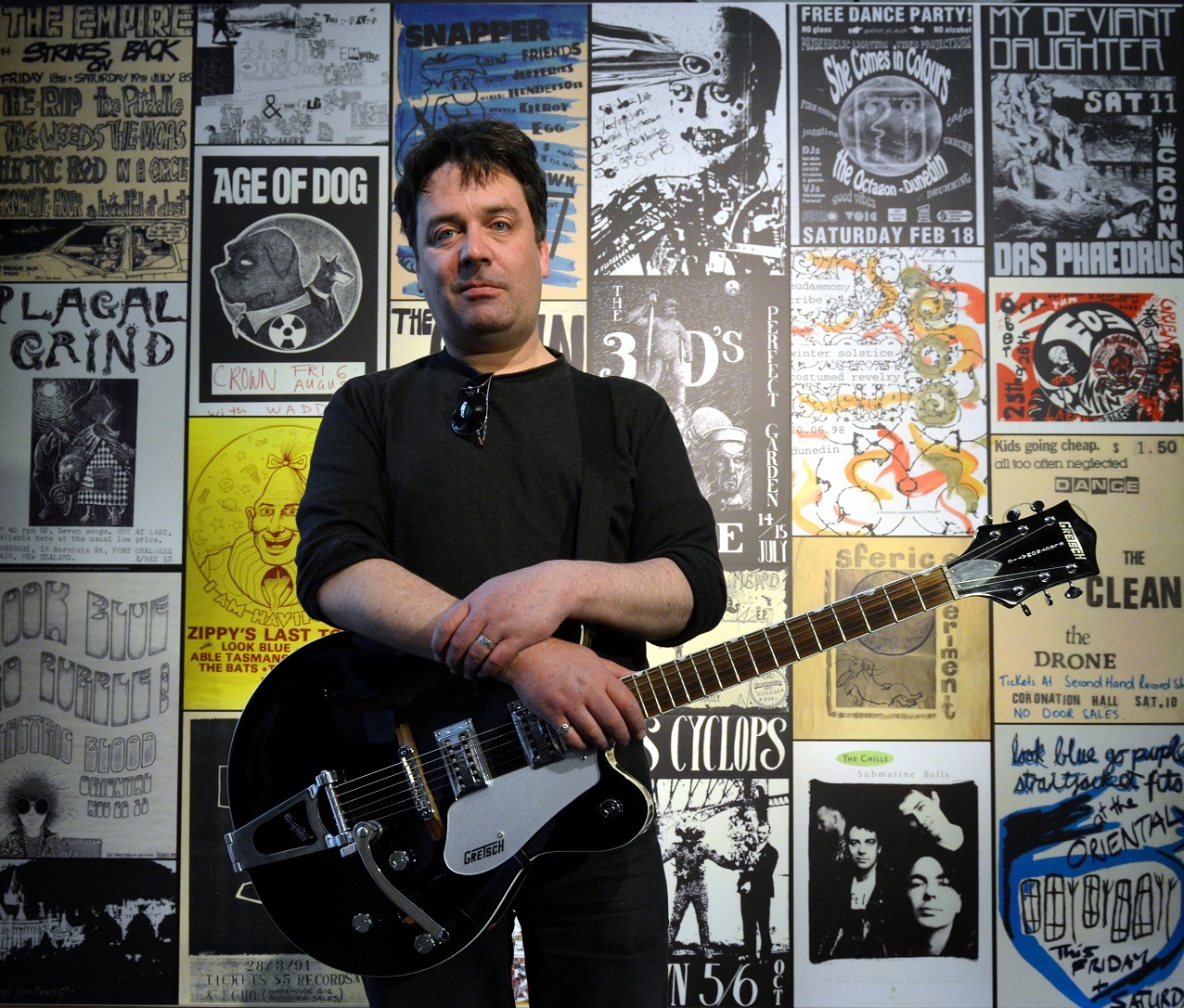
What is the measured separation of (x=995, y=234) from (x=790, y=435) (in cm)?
75

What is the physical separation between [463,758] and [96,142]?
2145mm

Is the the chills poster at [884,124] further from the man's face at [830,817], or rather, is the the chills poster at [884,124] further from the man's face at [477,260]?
the man's face at [830,817]

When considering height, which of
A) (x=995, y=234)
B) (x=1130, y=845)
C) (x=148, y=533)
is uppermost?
(x=995, y=234)

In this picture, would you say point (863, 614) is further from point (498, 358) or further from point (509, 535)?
point (498, 358)

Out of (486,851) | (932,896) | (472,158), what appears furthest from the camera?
(932,896)

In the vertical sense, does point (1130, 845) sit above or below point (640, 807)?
below

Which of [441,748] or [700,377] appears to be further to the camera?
[700,377]

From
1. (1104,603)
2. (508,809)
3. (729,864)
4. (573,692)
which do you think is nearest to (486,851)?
(508,809)

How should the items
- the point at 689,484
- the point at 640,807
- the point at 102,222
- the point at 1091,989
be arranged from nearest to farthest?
the point at 640,807 < the point at 689,484 < the point at 1091,989 < the point at 102,222

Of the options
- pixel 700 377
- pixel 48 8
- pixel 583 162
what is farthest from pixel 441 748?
pixel 48 8

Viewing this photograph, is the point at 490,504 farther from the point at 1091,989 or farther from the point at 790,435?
the point at 1091,989

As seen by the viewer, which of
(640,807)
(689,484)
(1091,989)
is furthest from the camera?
(1091,989)

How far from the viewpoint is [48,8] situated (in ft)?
8.50

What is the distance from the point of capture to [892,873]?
2424mm
